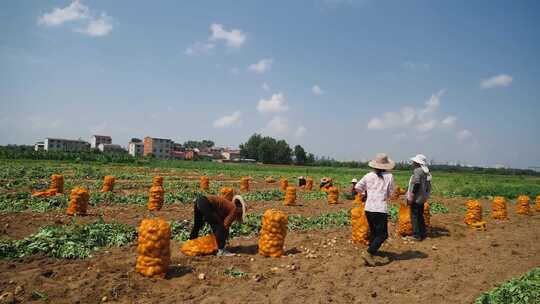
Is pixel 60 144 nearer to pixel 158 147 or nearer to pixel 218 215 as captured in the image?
pixel 158 147

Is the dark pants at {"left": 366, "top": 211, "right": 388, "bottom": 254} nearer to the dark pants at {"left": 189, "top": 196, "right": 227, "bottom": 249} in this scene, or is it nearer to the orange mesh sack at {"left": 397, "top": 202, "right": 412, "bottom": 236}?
the orange mesh sack at {"left": 397, "top": 202, "right": 412, "bottom": 236}

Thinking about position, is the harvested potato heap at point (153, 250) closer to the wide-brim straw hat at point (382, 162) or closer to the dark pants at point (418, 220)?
the wide-brim straw hat at point (382, 162)

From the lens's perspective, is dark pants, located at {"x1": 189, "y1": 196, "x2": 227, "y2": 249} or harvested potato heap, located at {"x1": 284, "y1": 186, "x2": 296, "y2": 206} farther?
harvested potato heap, located at {"x1": 284, "y1": 186, "x2": 296, "y2": 206}

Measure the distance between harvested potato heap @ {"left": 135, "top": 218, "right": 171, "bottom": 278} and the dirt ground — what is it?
0.15 meters

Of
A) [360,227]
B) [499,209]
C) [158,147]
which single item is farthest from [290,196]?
[158,147]

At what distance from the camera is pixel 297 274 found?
6.18 meters

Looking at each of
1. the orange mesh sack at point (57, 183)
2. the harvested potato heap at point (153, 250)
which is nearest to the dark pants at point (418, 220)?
the harvested potato heap at point (153, 250)

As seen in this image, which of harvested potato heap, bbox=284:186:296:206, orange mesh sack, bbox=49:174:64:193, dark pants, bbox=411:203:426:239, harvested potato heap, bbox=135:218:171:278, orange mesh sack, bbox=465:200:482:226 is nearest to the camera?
harvested potato heap, bbox=135:218:171:278

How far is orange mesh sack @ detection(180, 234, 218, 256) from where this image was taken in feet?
22.9

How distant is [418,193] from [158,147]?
11547cm

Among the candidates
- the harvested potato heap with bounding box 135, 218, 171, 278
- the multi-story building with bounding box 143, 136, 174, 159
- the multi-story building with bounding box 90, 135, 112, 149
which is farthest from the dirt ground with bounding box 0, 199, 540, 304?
the multi-story building with bounding box 90, 135, 112, 149

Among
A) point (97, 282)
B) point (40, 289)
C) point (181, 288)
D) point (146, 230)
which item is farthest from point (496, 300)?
point (40, 289)

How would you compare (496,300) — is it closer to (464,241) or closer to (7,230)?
(464,241)

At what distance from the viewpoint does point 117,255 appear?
6.80m
